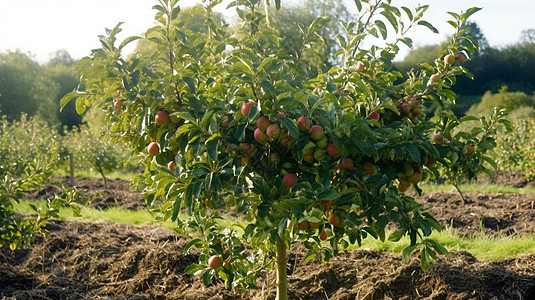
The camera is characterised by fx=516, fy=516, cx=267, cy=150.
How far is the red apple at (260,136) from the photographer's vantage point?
201 centimetres

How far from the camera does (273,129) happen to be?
1.97m

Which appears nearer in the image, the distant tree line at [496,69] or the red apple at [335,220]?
the red apple at [335,220]

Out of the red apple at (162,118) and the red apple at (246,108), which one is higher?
the red apple at (246,108)

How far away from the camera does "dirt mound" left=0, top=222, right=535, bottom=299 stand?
3.35 meters

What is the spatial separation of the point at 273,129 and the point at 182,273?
238 cm

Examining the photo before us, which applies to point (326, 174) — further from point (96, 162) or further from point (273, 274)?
point (96, 162)

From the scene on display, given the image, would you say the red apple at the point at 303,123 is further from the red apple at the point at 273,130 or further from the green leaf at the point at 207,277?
the green leaf at the point at 207,277

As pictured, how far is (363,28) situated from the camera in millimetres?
2625

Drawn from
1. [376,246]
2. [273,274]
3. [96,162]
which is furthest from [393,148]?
[96,162]

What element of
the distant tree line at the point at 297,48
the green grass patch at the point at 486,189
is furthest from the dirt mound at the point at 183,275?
the distant tree line at the point at 297,48

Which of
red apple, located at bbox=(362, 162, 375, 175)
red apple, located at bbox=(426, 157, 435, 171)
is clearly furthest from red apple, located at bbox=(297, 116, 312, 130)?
red apple, located at bbox=(426, 157, 435, 171)

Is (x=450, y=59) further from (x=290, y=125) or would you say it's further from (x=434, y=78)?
(x=290, y=125)

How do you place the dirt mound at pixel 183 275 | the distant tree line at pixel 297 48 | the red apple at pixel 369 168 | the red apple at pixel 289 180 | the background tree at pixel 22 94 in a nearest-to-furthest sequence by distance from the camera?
the red apple at pixel 289 180 → the red apple at pixel 369 168 → the dirt mound at pixel 183 275 → the distant tree line at pixel 297 48 → the background tree at pixel 22 94

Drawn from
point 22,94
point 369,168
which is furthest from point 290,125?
point 22,94
